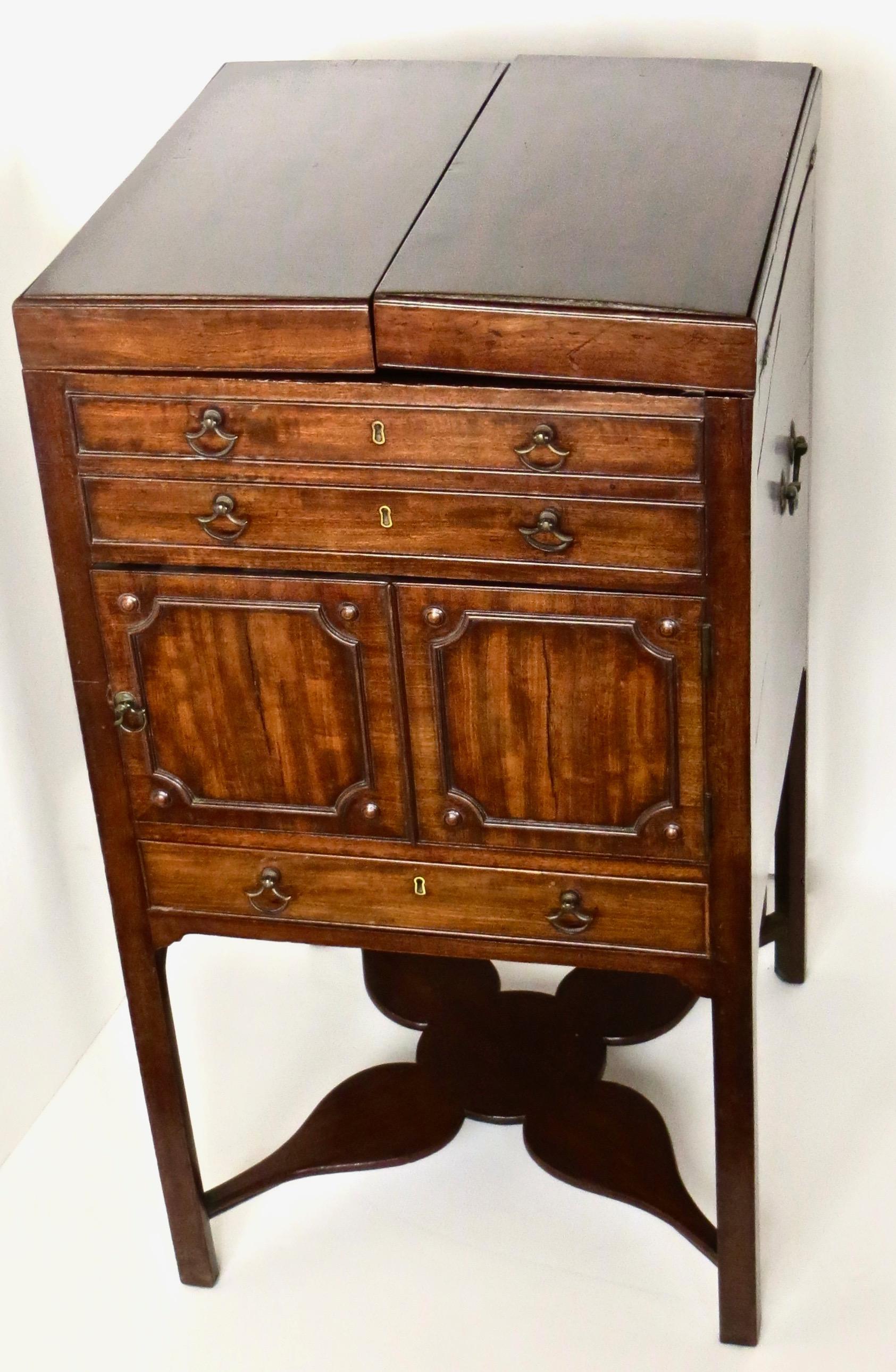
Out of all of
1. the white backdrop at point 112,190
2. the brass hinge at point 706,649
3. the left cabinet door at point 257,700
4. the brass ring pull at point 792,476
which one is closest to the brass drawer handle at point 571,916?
the left cabinet door at point 257,700

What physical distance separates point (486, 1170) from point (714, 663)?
855 mm

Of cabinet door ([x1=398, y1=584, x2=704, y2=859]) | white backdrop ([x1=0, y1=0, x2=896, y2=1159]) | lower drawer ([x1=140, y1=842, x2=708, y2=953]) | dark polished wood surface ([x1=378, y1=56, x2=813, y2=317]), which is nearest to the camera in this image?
dark polished wood surface ([x1=378, y1=56, x2=813, y2=317])

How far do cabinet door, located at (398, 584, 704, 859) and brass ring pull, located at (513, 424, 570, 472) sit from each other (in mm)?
115

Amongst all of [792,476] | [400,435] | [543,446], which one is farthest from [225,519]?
[792,476]

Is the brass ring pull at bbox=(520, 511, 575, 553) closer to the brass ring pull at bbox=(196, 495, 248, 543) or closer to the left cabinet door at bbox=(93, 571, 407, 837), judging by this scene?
the left cabinet door at bbox=(93, 571, 407, 837)

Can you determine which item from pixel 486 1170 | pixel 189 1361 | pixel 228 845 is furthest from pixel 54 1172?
pixel 228 845

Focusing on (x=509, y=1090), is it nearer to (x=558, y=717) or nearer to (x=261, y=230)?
(x=558, y=717)

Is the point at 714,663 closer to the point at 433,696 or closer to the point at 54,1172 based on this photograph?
the point at 433,696

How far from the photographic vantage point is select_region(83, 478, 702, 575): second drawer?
4.75 ft

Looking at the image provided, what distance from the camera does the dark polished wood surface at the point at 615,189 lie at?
4.56 feet

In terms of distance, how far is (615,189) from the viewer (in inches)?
60.4

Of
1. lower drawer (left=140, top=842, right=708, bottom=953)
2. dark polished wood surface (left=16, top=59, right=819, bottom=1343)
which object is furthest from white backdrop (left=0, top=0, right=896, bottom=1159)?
lower drawer (left=140, top=842, right=708, bottom=953)

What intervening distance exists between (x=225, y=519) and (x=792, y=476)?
1.91 ft

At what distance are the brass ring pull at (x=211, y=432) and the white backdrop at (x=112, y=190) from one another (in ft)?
2.20
